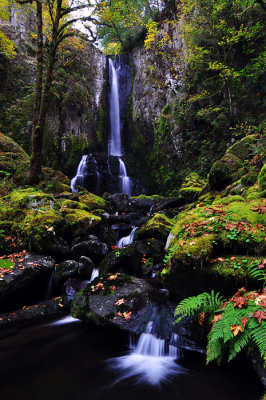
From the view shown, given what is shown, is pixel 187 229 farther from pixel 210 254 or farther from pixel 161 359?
pixel 161 359

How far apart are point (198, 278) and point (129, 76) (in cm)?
2370

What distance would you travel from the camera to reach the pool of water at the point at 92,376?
2533 mm

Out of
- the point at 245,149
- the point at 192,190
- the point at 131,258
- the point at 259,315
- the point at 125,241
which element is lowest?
the point at 125,241

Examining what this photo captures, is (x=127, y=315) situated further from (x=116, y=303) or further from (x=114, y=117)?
(x=114, y=117)

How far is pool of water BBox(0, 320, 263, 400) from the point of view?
2.53 metres

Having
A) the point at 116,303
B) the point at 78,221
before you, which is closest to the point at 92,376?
the point at 116,303

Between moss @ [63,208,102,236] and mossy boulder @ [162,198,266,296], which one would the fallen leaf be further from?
moss @ [63,208,102,236]

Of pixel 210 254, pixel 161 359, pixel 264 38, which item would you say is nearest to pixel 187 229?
pixel 210 254

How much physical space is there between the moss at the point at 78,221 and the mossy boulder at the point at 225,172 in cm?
469

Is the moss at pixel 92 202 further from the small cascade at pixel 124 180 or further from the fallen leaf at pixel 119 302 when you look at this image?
the fallen leaf at pixel 119 302

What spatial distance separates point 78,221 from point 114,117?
1695cm

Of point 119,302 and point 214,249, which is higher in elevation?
point 214,249

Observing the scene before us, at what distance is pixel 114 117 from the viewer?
21875 mm

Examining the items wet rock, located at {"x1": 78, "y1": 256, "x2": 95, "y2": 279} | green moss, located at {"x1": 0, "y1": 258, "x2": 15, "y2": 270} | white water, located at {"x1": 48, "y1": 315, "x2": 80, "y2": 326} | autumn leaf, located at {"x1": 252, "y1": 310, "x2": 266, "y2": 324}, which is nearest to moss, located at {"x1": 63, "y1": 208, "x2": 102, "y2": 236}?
wet rock, located at {"x1": 78, "y1": 256, "x2": 95, "y2": 279}
